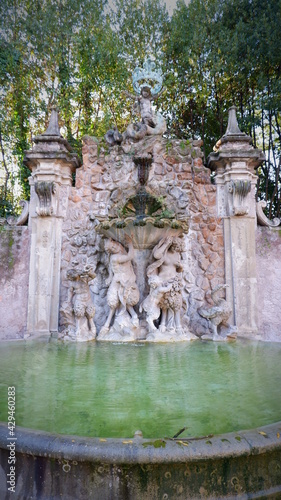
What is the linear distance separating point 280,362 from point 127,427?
8.57ft

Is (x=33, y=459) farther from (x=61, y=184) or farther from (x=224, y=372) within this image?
(x=61, y=184)

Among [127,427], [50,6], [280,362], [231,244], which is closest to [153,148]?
[231,244]

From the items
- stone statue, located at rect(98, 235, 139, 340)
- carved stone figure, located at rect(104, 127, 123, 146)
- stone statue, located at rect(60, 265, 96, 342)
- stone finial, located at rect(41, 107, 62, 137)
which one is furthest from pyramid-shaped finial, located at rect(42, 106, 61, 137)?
stone statue, located at rect(60, 265, 96, 342)

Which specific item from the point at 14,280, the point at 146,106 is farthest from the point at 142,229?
the point at 146,106

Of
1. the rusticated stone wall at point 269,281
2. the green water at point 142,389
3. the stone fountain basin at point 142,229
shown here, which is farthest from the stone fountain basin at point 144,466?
the rusticated stone wall at point 269,281

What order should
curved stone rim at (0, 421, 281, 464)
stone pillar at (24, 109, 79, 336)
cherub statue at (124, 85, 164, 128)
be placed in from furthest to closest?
1. cherub statue at (124, 85, 164, 128)
2. stone pillar at (24, 109, 79, 336)
3. curved stone rim at (0, 421, 281, 464)

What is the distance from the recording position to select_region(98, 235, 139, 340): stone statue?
601cm

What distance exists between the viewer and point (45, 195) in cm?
654

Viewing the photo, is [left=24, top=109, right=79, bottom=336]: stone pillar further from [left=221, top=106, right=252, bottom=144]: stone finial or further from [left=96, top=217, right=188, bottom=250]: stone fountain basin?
[left=221, top=106, right=252, bottom=144]: stone finial

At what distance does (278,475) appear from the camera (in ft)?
6.39

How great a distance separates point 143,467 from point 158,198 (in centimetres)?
523

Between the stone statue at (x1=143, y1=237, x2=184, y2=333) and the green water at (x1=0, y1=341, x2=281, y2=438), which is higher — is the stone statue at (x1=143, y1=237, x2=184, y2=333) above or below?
above

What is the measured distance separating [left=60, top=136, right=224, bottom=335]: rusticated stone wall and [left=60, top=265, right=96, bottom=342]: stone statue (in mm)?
503

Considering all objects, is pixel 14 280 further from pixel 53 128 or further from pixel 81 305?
pixel 53 128
